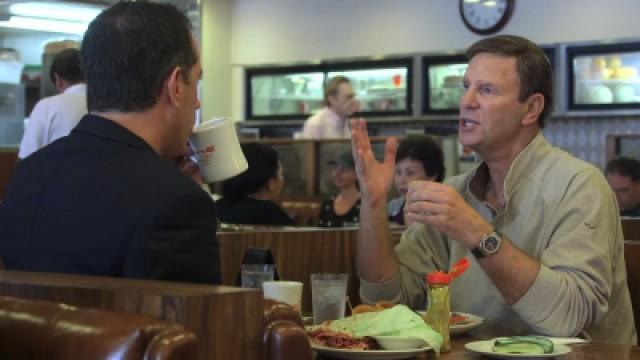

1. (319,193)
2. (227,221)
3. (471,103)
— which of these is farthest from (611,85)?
(471,103)

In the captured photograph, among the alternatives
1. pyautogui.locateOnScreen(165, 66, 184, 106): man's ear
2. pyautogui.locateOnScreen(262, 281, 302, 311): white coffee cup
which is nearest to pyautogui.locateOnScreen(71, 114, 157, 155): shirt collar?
pyautogui.locateOnScreen(165, 66, 184, 106): man's ear

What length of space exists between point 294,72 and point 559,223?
332 inches

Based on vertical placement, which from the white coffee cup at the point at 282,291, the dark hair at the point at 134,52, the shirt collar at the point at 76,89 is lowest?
the white coffee cup at the point at 282,291

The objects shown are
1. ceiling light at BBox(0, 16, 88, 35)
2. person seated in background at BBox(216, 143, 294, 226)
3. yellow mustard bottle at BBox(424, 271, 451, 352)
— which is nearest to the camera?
yellow mustard bottle at BBox(424, 271, 451, 352)

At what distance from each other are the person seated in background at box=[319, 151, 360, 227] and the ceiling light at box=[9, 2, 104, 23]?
285cm

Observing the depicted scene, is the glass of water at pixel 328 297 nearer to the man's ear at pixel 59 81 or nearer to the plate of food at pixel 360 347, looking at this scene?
the plate of food at pixel 360 347

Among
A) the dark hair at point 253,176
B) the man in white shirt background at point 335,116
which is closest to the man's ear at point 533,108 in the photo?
the dark hair at point 253,176

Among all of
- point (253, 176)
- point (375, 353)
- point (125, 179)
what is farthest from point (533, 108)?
point (253, 176)

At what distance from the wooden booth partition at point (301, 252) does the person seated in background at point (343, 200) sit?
282 cm

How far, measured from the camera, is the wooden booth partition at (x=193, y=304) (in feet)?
3.24

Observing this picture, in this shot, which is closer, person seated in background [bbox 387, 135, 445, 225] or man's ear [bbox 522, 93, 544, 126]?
man's ear [bbox 522, 93, 544, 126]

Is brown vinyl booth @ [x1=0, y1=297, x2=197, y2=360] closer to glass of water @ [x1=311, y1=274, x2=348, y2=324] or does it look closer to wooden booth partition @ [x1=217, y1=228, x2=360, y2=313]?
glass of water @ [x1=311, y1=274, x2=348, y2=324]

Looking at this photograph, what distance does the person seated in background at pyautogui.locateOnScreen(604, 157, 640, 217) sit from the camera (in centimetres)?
538

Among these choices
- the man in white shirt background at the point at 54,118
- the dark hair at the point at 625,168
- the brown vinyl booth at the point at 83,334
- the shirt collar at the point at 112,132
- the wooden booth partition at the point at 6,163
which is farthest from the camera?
the wooden booth partition at the point at 6,163
